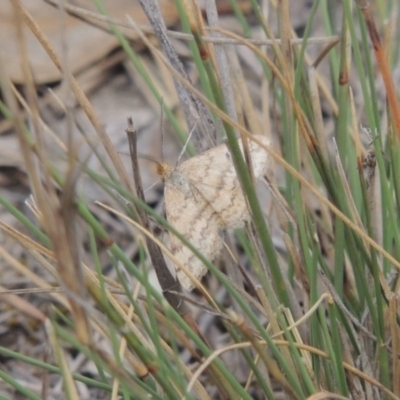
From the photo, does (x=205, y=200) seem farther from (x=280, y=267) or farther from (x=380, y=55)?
(x=380, y=55)

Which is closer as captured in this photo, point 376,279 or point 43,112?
point 376,279

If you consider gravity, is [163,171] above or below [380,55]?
below

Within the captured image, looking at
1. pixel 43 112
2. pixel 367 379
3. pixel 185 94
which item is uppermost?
pixel 185 94

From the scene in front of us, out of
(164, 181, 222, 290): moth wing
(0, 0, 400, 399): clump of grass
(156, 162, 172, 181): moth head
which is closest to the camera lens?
(0, 0, 400, 399): clump of grass

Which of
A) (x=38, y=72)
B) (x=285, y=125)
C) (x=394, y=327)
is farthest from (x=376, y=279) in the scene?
(x=38, y=72)

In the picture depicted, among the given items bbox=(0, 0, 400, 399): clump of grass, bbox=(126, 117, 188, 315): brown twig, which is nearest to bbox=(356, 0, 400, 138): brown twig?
bbox=(0, 0, 400, 399): clump of grass

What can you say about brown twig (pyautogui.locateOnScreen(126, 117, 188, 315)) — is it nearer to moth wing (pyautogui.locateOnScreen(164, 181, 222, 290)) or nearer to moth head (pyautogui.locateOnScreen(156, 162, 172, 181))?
moth wing (pyautogui.locateOnScreen(164, 181, 222, 290))

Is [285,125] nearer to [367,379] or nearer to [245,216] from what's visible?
[245,216]

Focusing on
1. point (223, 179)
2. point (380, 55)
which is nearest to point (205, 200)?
point (223, 179)

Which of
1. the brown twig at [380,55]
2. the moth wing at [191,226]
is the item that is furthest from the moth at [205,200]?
the brown twig at [380,55]

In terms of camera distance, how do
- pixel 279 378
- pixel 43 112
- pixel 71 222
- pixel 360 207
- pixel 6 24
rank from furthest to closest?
pixel 6 24, pixel 43 112, pixel 360 207, pixel 279 378, pixel 71 222

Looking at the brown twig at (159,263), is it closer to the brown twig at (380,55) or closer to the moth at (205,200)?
the moth at (205,200)
